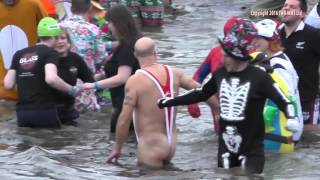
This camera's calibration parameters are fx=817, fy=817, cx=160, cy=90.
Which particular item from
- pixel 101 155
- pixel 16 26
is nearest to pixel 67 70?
pixel 101 155

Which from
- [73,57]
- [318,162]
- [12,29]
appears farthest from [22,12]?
[318,162]

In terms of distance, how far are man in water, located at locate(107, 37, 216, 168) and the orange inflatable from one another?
3.69 meters

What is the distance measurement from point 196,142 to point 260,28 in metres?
1.95

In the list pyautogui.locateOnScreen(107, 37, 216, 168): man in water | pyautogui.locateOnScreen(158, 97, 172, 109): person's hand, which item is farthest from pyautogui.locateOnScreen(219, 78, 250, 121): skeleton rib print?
pyautogui.locateOnScreen(107, 37, 216, 168): man in water

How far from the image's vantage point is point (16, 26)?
36.6ft

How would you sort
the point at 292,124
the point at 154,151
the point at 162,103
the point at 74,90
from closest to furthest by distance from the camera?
the point at 292,124, the point at 162,103, the point at 154,151, the point at 74,90

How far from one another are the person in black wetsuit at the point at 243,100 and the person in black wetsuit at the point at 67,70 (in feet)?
10.1

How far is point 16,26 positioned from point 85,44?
1103 mm

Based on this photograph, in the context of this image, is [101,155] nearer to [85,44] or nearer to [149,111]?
[149,111]

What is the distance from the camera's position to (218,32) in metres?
18.2

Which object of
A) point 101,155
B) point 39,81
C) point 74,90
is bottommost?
point 101,155

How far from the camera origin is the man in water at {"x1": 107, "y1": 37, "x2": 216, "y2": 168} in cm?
766

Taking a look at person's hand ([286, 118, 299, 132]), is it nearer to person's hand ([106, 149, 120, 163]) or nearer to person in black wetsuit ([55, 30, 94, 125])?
person's hand ([106, 149, 120, 163])

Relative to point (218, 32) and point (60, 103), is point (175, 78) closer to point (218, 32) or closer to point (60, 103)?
point (60, 103)
